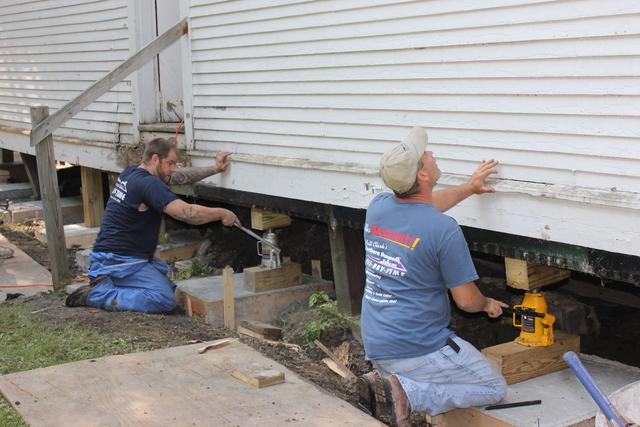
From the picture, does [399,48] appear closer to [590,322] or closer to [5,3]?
[590,322]

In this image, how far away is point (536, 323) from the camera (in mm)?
4590

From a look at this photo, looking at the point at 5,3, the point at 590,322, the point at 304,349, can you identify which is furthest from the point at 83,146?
the point at 590,322

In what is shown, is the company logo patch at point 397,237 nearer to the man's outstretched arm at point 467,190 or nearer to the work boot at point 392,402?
the man's outstretched arm at point 467,190

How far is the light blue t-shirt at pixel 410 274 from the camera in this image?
3789mm

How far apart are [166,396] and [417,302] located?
1.34 m

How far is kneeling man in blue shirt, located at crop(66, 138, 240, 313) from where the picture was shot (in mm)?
6211

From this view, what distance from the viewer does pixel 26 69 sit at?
1116cm

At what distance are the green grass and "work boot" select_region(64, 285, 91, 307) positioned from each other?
50cm

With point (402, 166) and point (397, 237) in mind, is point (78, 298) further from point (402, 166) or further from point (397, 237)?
point (402, 166)

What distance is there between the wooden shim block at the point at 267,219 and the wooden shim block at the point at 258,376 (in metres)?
3.02

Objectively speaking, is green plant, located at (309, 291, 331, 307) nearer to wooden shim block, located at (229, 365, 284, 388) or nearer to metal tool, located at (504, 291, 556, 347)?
metal tool, located at (504, 291, 556, 347)

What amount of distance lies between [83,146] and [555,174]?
23.0ft

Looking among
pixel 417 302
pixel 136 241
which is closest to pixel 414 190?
pixel 417 302

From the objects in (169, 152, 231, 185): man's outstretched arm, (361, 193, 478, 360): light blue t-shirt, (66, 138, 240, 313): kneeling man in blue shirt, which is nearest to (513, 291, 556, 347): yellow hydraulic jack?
(361, 193, 478, 360): light blue t-shirt
